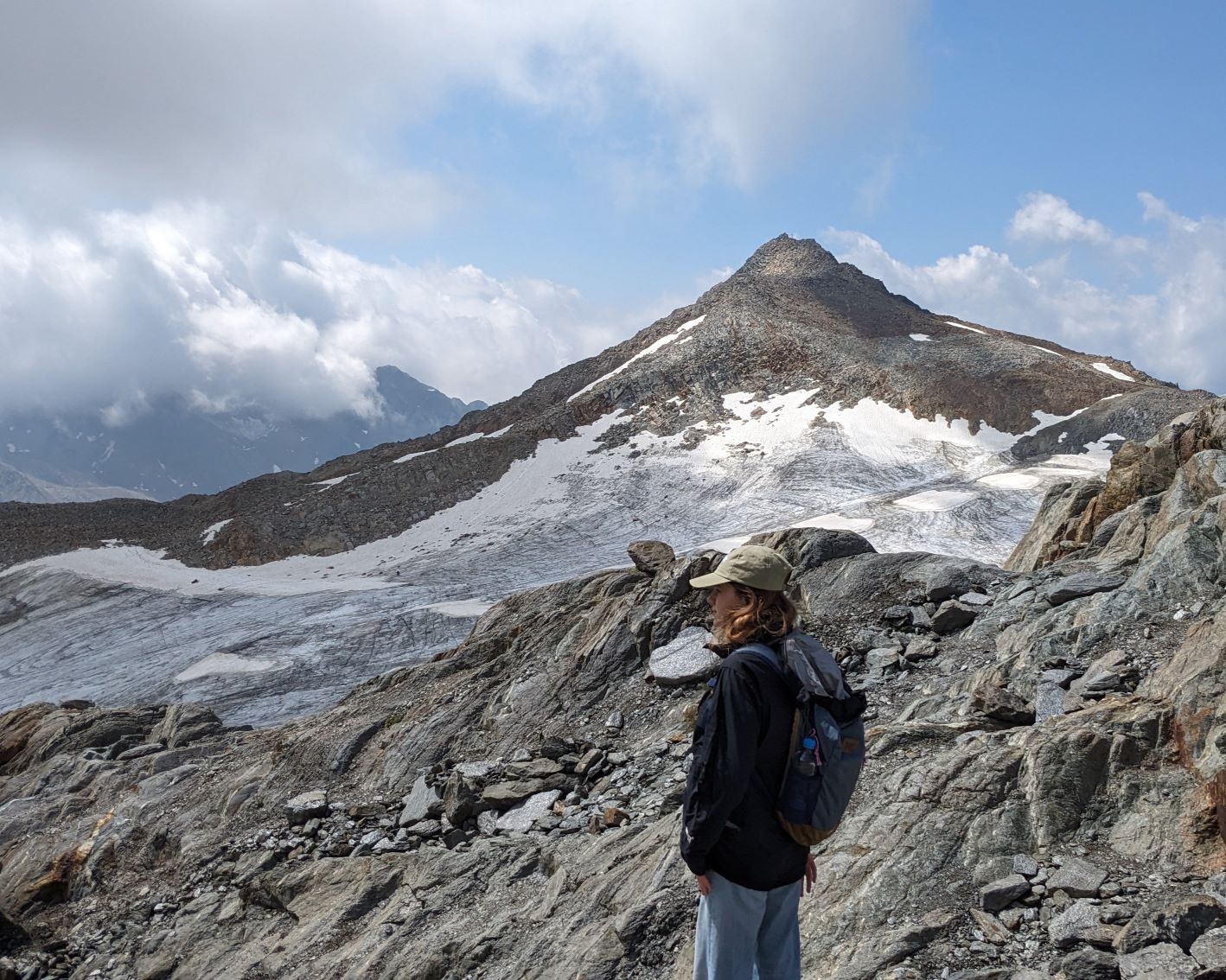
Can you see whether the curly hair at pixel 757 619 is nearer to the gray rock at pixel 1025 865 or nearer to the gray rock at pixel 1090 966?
the gray rock at pixel 1090 966

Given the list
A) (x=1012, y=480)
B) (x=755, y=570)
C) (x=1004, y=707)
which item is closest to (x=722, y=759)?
(x=755, y=570)

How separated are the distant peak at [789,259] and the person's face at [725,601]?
3757 inches

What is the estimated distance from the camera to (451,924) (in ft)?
29.2

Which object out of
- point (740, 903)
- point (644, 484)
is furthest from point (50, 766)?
point (644, 484)

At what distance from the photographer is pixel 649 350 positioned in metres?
80.7

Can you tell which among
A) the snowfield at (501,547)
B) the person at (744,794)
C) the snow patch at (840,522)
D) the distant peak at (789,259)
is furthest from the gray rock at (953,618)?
the distant peak at (789,259)

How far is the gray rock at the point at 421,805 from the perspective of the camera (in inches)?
459

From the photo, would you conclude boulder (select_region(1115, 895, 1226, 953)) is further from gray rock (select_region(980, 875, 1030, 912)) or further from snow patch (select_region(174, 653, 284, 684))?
snow patch (select_region(174, 653, 284, 684))

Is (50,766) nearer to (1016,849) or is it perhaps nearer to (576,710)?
(576,710)

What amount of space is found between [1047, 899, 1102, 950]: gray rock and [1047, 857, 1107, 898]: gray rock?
15cm

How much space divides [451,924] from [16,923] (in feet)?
30.2

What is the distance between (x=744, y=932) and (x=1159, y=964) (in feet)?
8.98

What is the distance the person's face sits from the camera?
4.89 m

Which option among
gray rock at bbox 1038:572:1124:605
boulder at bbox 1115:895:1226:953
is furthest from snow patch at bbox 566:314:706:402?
boulder at bbox 1115:895:1226:953
